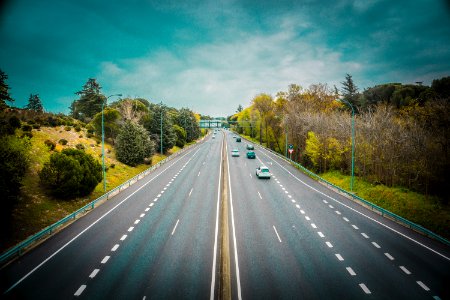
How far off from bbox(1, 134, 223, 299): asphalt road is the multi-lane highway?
47 millimetres

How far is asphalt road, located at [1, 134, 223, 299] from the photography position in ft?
30.9

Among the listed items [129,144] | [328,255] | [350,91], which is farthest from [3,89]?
[350,91]

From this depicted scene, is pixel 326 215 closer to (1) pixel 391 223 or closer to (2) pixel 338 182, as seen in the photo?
(1) pixel 391 223

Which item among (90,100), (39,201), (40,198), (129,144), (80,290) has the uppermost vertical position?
(90,100)

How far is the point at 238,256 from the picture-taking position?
39.8 ft

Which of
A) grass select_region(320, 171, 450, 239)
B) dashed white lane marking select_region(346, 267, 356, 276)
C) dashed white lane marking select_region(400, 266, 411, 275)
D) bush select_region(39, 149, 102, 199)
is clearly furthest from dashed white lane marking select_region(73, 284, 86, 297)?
grass select_region(320, 171, 450, 239)

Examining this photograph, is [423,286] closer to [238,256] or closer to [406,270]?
[406,270]

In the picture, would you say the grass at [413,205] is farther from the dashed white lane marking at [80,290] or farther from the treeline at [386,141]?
the dashed white lane marking at [80,290]

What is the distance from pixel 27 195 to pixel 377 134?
32.8 meters

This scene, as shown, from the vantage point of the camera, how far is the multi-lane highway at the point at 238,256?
9453 millimetres

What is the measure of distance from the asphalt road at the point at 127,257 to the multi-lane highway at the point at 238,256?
47mm

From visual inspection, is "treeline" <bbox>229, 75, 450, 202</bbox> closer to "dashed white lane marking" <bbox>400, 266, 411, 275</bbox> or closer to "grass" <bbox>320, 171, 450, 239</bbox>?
"grass" <bbox>320, 171, 450, 239</bbox>

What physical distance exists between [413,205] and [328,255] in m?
12.0

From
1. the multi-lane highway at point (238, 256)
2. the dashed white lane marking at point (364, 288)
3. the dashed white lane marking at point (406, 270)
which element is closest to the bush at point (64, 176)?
the multi-lane highway at point (238, 256)
